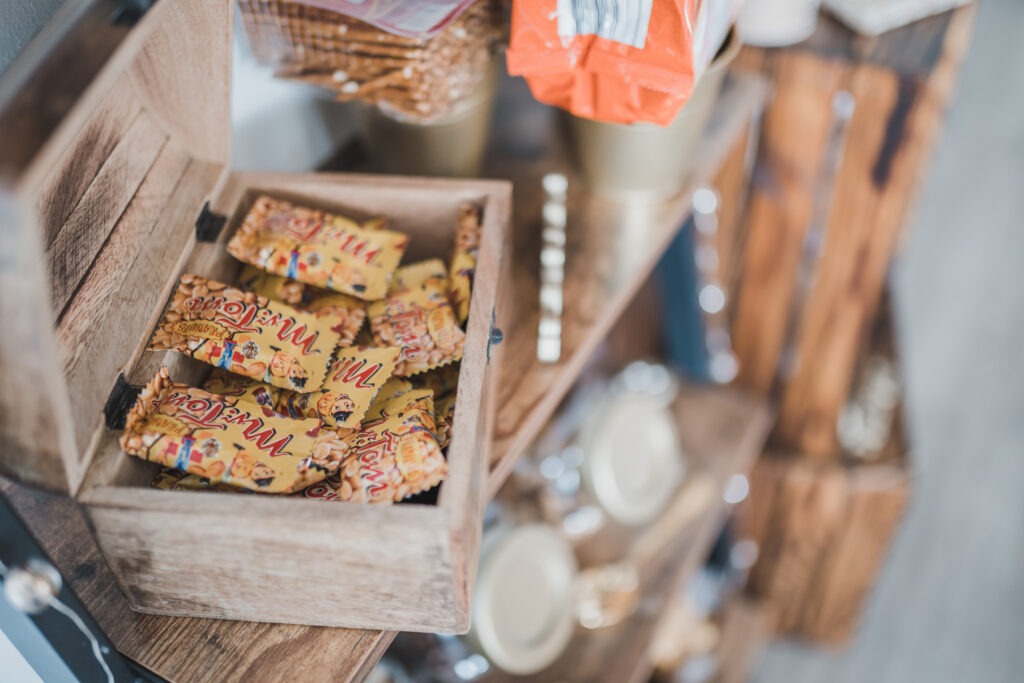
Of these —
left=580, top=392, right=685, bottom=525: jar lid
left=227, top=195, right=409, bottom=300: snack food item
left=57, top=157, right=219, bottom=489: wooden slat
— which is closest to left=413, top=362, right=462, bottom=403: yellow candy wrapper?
left=227, top=195, right=409, bottom=300: snack food item

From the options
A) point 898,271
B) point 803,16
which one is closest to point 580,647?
point 803,16

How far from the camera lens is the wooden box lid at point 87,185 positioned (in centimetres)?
49

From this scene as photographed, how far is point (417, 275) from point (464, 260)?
73mm

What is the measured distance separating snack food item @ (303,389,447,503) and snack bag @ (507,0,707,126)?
0.40 metres

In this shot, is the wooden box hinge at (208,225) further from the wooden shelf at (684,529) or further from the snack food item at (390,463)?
the wooden shelf at (684,529)

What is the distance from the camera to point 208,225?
2.79 feet

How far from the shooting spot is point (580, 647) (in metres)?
1.37

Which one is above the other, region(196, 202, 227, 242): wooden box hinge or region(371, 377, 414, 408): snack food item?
region(196, 202, 227, 242): wooden box hinge

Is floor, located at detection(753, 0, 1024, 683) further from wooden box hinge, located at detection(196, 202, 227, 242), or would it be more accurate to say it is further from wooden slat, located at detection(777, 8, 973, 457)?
wooden box hinge, located at detection(196, 202, 227, 242)

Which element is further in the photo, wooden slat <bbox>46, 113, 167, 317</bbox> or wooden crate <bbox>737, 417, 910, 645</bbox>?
wooden crate <bbox>737, 417, 910, 645</bbox>

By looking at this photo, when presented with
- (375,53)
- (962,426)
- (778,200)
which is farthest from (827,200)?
(962,426)

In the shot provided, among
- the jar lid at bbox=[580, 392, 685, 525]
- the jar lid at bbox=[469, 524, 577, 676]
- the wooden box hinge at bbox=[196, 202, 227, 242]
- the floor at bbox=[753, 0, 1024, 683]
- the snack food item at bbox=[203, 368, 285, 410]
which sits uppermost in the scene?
the wooden box hinge at bbox=[196, 202, 227, 242]

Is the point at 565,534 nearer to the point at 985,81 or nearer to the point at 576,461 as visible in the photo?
the point at 576,461

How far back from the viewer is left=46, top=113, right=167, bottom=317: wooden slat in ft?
2.20
